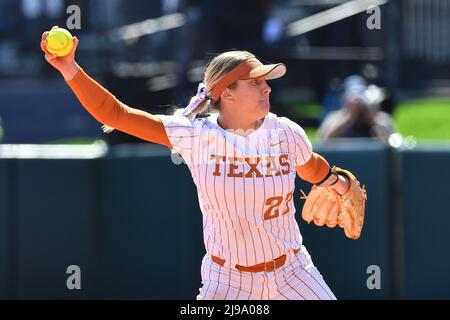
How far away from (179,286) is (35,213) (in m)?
1.08

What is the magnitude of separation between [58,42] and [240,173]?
3.07ft

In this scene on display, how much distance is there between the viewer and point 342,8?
11.3 metres

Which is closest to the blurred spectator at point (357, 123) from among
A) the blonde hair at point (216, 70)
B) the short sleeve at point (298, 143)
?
the short sleeve at point (298, 143)

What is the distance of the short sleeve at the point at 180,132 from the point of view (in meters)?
4.14

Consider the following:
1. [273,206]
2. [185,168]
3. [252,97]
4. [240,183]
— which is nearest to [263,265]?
[273,206]

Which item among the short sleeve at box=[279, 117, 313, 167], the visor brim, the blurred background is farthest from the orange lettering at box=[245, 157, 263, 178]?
the blurred background

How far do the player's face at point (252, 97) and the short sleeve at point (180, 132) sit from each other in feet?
0.75

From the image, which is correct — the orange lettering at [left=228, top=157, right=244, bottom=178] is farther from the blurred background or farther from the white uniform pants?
the blurred background

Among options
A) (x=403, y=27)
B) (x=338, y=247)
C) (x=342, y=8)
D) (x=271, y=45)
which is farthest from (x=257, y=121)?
(x=403, y=27)

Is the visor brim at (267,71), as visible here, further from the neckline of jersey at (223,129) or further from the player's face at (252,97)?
the neckline of jersey at (223,129)

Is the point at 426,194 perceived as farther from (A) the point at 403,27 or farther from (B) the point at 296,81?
(A) the point at 403,27

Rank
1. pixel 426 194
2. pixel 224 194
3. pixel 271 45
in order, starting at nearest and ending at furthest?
pixel 224 194 < pixel 426 194 < pixel 271 45

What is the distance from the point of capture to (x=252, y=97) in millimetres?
4129

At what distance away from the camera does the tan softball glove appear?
4520 millimetres
